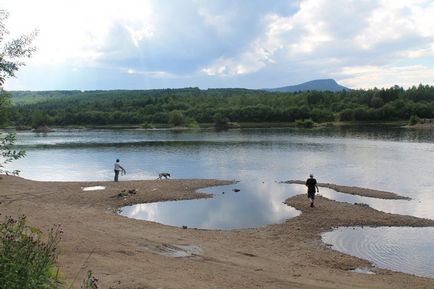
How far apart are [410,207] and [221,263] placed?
71.2ft

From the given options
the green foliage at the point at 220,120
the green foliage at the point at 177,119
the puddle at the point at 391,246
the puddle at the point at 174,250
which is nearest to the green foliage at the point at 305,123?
the green foliage at the point at 220,120

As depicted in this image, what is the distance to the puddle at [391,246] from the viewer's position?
20.6 meters

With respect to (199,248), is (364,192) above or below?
below

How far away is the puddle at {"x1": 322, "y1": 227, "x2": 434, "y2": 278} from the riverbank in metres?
0.98

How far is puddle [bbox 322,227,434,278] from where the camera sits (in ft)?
67.7

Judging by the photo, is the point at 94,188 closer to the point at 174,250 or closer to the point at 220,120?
the point at 174,250

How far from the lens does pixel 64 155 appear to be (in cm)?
8150

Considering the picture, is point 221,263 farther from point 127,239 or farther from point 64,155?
point 64,155

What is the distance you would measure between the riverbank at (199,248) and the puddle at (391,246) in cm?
98

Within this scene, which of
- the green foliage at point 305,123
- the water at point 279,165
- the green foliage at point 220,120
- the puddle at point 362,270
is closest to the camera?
the puddle at point 362,270

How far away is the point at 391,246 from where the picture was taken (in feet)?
78.2

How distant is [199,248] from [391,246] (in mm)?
10378

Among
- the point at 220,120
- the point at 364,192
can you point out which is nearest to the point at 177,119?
the point at 220,120

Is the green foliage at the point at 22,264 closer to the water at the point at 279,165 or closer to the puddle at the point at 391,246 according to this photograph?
the puddle at the point at 391,246
